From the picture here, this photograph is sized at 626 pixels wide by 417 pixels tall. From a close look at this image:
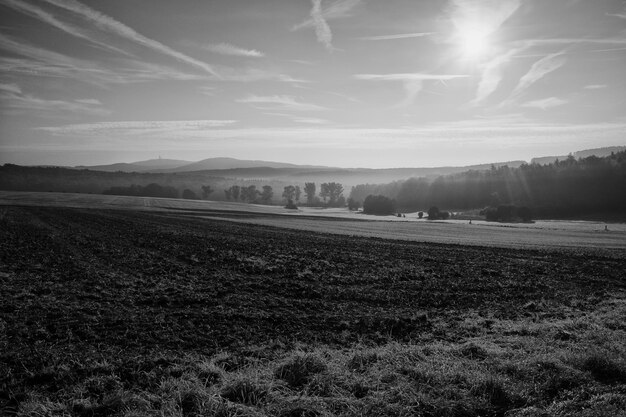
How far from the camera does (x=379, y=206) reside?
393 ft

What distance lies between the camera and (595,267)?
24.8 metres

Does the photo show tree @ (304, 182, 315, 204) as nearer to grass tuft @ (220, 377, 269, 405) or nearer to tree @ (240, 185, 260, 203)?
tree @ (240, 185, 260, 203)

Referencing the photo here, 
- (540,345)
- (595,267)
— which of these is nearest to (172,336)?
(540,345)

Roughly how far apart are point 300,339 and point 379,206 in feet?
364

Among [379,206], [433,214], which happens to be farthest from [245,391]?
[379,206]

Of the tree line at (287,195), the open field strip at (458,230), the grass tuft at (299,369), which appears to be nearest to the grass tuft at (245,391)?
the grass tuft at (299,369)

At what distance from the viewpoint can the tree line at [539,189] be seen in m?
112

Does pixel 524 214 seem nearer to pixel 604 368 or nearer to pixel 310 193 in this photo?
pixel 310 193

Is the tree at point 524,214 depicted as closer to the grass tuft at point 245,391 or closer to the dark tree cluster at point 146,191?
the grass tuft at point 245,391

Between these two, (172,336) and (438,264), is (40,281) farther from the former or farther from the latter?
(438,264)

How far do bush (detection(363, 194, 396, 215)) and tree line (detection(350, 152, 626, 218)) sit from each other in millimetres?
27425

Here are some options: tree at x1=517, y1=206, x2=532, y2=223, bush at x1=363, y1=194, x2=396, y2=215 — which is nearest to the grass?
tree at x1=517, y1=206, x2=532, y2=223

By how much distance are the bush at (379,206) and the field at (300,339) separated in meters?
95.8

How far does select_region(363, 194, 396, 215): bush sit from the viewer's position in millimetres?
118625
